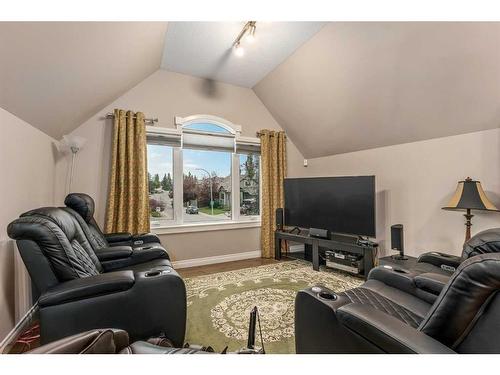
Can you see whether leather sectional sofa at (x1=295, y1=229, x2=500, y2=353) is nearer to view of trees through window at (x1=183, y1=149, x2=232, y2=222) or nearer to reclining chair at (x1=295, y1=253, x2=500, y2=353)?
reclining chair at (x1=295, y1=253, x2=500, y2=353)

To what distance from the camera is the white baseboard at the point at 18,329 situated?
5.65ft

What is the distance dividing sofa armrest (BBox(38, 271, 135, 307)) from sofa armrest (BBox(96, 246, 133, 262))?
30.2 inches

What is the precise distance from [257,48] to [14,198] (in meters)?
2.97

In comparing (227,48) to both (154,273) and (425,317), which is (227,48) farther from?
(425,317)

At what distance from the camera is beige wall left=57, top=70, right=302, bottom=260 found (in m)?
3.18

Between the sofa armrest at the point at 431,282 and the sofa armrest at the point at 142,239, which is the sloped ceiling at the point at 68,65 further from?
the sofa armrest at the point at 431,282

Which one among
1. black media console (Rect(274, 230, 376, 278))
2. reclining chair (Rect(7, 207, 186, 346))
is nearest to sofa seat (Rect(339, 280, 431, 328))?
reclining chair (Rect(7, 207, 186, 346))

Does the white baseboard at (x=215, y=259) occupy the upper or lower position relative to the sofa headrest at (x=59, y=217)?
lower

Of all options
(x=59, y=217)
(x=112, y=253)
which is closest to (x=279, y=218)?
(x=112, y=253)

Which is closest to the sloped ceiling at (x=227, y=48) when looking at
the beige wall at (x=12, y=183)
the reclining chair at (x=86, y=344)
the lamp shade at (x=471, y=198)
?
the beige wall at (x=12, y=183)

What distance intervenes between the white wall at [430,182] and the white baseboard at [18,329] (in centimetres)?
407
